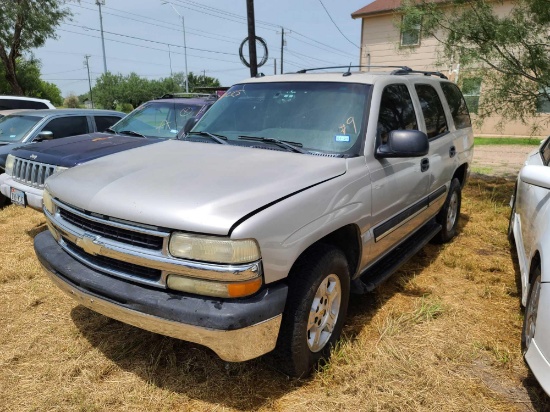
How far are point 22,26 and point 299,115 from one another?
18.1 m

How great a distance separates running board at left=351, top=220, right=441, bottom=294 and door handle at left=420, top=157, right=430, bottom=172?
696 mm

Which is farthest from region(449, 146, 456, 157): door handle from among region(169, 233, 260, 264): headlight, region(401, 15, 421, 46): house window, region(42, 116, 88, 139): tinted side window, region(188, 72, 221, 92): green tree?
region(188, 72, 221, 92): green tree

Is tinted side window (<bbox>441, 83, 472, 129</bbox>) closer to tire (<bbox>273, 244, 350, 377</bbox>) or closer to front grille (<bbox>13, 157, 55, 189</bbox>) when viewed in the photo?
tire (<bbox>273, 244, 350, 377</bbox>)

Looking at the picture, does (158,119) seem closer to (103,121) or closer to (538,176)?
(103,121)

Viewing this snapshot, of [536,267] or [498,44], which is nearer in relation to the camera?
[536,267]

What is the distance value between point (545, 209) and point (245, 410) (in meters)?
2.23

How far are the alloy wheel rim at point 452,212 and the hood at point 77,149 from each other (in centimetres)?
360

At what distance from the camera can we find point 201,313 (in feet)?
6.85

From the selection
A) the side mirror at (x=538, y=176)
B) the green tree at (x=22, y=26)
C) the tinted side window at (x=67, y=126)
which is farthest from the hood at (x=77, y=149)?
the green tree at (x=22, y=26)

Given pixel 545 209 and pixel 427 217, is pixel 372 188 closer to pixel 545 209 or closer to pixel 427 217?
pixel 545 209

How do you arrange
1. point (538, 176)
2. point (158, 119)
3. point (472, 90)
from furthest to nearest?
point (472, 90), point (158, 119), point (538, 176)

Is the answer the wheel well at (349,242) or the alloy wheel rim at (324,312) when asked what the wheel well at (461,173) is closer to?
the wheel well at (349,242)

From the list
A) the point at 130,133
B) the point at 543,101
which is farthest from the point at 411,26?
the point at 130,133

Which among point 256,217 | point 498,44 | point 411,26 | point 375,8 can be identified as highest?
point 375,8
